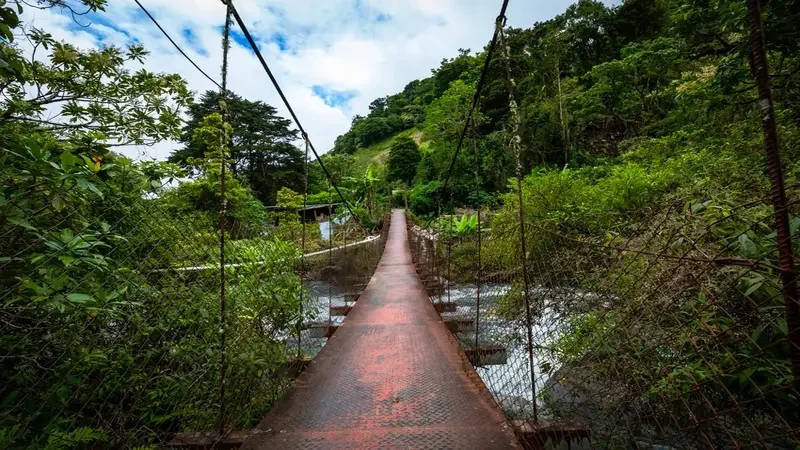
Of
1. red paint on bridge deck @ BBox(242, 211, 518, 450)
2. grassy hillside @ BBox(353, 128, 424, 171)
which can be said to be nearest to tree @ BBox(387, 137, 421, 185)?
grassy hillside @ BBox(353, 128, 424, 171)

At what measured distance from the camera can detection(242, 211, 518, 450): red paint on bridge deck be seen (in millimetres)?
1294

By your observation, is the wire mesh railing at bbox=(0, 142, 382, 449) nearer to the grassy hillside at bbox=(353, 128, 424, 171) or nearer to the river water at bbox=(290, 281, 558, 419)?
the river water at bbox=(290, 281, 558, 419)

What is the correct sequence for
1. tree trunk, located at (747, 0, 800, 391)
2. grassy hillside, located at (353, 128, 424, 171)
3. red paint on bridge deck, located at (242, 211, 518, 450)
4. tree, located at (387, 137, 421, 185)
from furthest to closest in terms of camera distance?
1. grassy hillside, located at (353, 128, 424, 171)
2. tree, located at (387, 137, 421, 185)
3. red paint on bridge deck, located at (242, 211, 518, 450)
4. tree trunk, located at (747, 0, 800, 391)

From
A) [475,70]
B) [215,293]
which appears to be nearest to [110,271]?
[215,293]

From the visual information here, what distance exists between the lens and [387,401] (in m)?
1.59

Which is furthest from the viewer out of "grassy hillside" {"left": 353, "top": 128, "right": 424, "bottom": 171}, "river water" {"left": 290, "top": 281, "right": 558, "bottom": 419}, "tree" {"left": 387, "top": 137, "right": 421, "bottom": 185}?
"grassy hillside" {"left": 353, "top": 128, "right": 424, "bottom": 171}

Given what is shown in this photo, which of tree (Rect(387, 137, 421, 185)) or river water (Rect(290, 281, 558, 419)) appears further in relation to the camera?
tree (Rect(387, 137, 421, 185))

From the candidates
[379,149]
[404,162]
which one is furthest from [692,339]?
[379,149]

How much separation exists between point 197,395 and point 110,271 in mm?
693

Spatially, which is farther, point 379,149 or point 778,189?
point 379,149

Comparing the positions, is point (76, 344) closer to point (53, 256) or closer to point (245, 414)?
point (53, 256)

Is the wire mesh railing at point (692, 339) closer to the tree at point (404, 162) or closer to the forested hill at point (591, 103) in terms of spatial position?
the forested hill at point (591, 103)

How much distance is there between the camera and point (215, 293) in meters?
1.57

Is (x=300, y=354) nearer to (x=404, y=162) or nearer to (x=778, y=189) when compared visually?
(x=778, y=189)
